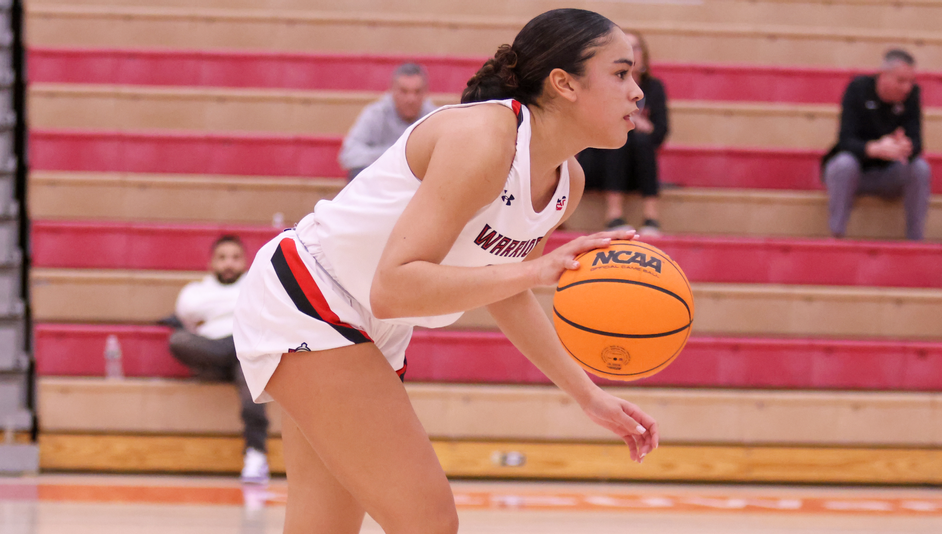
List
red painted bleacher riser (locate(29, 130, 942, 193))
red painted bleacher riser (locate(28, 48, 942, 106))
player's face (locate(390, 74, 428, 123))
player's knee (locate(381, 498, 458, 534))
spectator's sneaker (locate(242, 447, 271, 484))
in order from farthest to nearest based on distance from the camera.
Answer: red painted bleacher riser (locate(28, 48, 942, 106)) → red painted bleacher riser (locate(29, 130, 942, 193)) → player's face (locate(390, 74, 428, 123)) → spectator's sneaker (locate(242, 447, 271, 484)) → player's knee (locate(381, 498, 458, 534))

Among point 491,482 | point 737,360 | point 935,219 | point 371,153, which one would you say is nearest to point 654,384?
point 737,360

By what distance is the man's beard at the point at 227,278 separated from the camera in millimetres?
4805

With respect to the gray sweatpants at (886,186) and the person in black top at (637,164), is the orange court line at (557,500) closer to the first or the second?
the person in black top at (637,164)

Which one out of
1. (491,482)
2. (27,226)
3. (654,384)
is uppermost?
(27,226)

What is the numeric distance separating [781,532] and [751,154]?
10.1ft

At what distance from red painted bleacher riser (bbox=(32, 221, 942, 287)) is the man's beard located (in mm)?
487

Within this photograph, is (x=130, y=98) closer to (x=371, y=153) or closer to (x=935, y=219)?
(x=371, y=153)

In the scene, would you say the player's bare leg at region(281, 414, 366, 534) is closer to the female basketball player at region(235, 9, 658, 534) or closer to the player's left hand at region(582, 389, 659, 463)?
the female basketball player at region(235, 9, 658, 534)

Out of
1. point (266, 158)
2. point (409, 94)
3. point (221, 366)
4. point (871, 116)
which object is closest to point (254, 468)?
point (221, 366)

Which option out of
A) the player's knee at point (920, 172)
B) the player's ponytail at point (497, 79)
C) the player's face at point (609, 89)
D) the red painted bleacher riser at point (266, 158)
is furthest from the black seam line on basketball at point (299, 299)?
the player's knee at point (920, 172)

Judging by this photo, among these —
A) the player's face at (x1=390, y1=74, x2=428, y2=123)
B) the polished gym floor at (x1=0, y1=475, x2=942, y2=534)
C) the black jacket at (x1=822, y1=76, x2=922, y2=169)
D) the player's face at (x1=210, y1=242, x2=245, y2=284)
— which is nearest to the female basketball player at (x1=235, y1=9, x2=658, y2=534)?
the polished gym floor at (x1=0, y1=475, x2=942, y2=534)

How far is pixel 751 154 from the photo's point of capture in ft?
20.1

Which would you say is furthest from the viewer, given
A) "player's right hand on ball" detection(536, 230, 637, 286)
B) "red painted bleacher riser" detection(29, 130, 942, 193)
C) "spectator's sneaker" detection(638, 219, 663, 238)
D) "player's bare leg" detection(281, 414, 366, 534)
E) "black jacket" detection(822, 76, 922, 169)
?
"red painted bleacher riser" detection(29, 130, 942, 193)

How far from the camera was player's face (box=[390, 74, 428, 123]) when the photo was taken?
5246 mm
